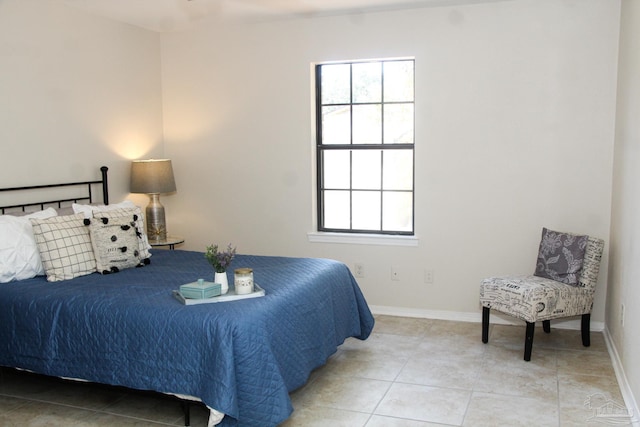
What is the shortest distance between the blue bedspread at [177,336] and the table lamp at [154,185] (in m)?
1.36

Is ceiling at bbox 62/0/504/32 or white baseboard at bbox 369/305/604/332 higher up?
ceiling at bbox 62/0/504/32

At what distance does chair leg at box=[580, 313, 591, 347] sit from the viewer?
13.7ft

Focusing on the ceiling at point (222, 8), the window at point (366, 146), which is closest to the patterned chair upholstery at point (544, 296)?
the window at point (366, 146)

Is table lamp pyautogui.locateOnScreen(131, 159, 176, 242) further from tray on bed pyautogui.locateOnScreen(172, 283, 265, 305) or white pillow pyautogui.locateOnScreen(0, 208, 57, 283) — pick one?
tray on bed pyautogui.locateOnScreen(172, 283, 265, 305)

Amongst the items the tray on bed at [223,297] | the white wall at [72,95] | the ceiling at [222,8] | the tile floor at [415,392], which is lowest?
the tile floor at [415,392]

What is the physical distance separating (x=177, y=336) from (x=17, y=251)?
1301 mm

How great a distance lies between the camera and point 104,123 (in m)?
4.89

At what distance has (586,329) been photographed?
4.20m

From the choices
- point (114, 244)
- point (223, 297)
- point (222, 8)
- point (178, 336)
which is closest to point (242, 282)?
point (223, 297)

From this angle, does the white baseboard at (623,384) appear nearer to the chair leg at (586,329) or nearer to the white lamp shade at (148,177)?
the chair leg at (586,329)

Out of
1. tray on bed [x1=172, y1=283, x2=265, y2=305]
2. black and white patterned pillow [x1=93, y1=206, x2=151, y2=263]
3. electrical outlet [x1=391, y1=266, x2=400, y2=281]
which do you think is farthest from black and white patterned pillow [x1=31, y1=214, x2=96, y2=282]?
→ electrical outlet [x1=391, y1=266, x2=400, y2=281]

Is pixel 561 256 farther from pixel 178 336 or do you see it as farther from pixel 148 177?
pixel 148 177

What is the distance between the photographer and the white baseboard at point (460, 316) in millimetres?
4613

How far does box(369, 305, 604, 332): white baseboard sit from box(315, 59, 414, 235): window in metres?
0.63
